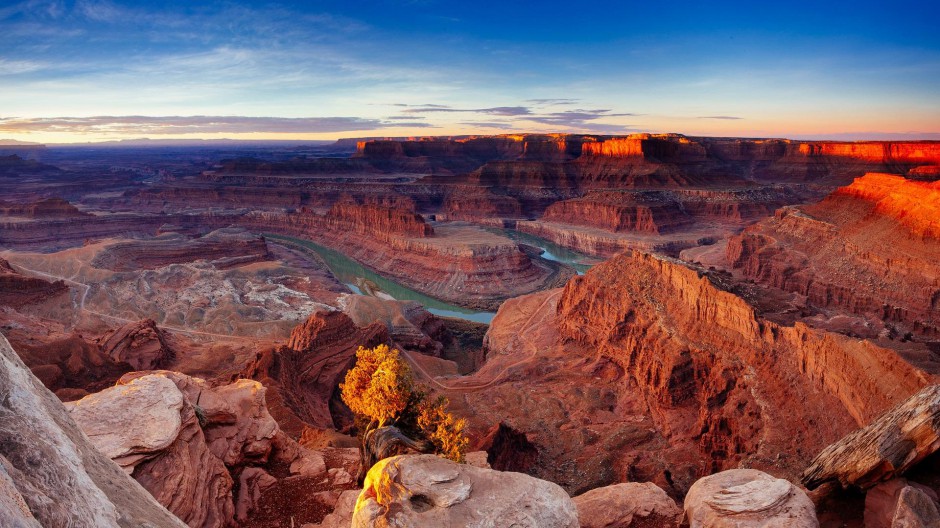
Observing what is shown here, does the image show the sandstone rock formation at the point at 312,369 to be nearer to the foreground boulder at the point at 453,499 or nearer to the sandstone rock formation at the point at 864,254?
the foreground boulder at the point at 453,499

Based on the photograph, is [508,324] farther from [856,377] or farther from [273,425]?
[273,425]

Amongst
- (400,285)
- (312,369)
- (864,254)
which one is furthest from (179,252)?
(864,254)

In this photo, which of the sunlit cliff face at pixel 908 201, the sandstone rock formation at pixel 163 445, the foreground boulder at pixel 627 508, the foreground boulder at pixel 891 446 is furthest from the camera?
the sunlit cliff face at pixel 908 201

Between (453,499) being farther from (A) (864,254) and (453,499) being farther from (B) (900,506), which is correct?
(A) (864,254)

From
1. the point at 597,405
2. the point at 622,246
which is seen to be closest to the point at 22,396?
the point at 597,405

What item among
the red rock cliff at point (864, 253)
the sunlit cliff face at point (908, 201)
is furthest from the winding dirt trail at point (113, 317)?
the sunlit cliff face at point (908, 201)

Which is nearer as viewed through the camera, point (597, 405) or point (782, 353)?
point (782, 353)

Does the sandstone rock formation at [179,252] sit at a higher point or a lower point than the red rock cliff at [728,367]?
lower
